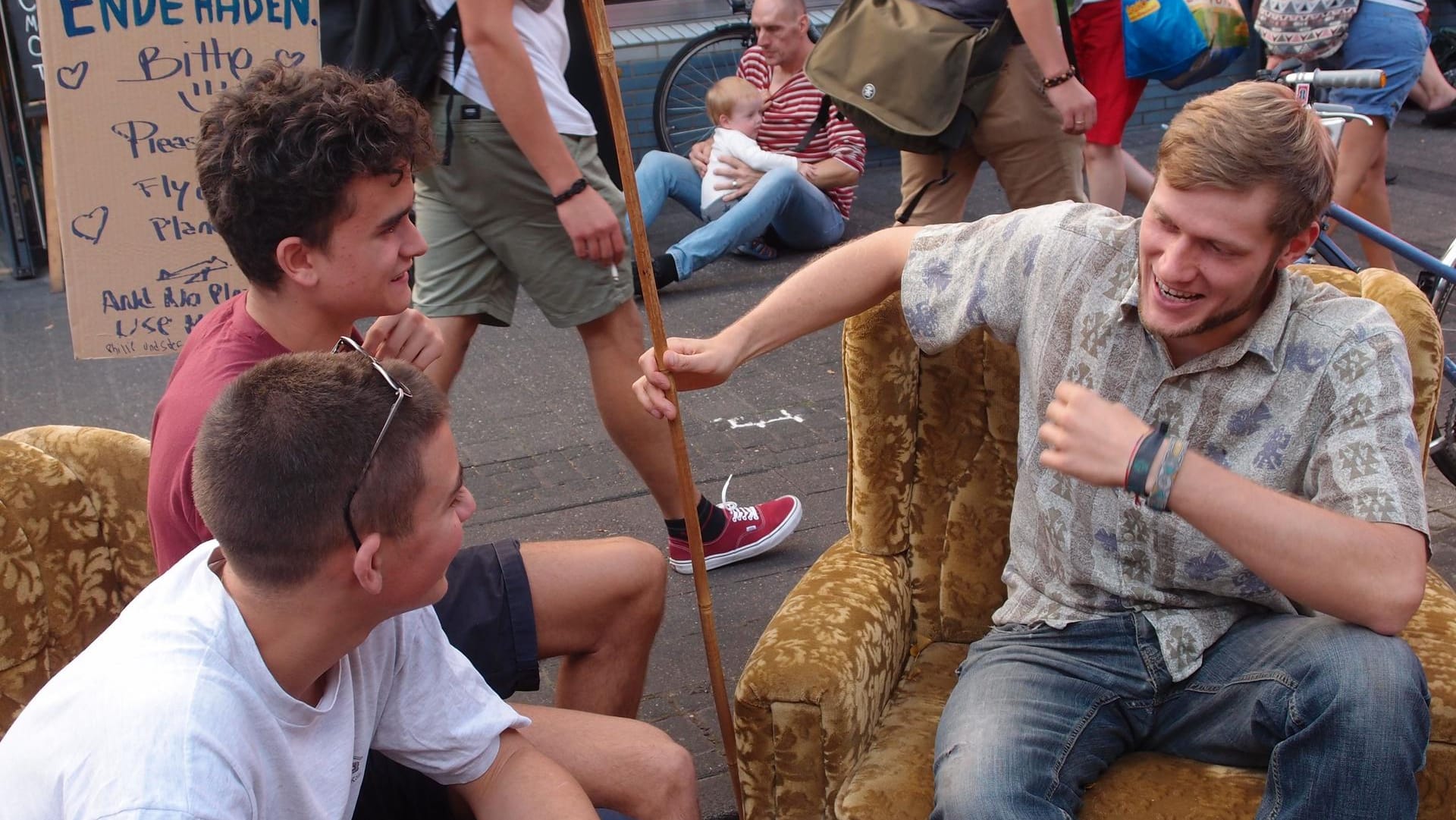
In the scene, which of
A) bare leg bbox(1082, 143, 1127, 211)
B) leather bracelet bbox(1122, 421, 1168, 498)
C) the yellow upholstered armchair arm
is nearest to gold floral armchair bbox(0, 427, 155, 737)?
the yellow upholstered armchair arm

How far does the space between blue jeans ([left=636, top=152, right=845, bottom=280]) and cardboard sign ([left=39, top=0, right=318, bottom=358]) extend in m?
3.19

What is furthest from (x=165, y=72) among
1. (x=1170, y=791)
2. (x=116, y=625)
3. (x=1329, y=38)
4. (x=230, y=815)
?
(x=1329, y=38)

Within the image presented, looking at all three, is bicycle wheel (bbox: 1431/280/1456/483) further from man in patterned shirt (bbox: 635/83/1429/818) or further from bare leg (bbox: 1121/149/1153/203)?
man in patterned shirt (bbox: 635/83/1429/818)

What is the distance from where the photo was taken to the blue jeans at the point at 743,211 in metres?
6.04

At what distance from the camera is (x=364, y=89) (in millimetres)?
2314

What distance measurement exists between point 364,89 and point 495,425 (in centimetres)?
250

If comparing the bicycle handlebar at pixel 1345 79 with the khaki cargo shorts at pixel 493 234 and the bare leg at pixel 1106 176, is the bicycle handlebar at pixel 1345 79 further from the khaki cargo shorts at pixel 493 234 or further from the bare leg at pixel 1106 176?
the khaki cargo shorts at pixel 493 234

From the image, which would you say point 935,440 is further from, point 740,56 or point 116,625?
point 740,56

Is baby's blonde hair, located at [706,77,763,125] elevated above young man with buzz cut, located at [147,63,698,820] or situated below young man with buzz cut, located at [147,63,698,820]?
below

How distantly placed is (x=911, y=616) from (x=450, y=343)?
1.40 m

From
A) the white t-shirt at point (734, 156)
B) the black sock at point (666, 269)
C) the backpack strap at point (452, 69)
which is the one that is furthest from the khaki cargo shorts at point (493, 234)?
the white t-shirt at point (734, 156)

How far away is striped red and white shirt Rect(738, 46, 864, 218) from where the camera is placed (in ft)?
20.7

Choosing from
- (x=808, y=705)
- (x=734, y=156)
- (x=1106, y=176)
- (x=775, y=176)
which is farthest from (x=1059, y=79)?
(x=734, y=156)

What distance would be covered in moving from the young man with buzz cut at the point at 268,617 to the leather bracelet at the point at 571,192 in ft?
4.64
